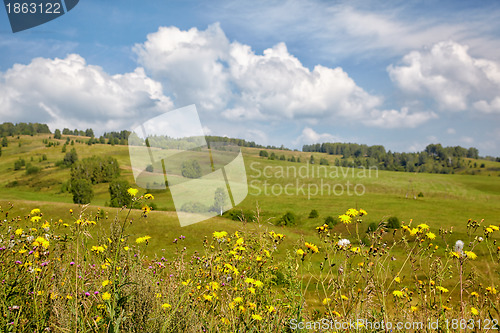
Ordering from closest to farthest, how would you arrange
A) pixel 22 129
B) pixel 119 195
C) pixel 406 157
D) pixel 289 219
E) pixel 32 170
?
pixel 289 219, pixel 119 195, pixel 32 170, pixel 406 157, pixel 22 129

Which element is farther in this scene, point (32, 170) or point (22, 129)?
point (22, 129)

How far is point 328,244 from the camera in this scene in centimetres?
313

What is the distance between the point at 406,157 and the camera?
16050cm

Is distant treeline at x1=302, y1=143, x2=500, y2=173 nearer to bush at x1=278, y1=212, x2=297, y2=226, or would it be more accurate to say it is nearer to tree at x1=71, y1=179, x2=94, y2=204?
bush at x1=278, y1=212, x2=297, y2=226

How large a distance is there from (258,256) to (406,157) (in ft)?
583

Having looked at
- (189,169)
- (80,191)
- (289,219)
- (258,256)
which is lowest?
(289,219)

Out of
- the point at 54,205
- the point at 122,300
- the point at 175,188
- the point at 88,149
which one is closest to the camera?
the point at 122,300

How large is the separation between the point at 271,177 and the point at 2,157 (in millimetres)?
115316

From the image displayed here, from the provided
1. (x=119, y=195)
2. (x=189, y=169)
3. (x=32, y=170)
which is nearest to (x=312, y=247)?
(x=189, y=169)

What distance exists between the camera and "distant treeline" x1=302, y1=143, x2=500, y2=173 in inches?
5586

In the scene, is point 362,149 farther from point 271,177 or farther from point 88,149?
point 88,149

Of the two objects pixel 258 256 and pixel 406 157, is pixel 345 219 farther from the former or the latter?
pixel 406 157

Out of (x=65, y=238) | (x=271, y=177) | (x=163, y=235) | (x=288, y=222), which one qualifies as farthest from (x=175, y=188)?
(x=271, y=177)

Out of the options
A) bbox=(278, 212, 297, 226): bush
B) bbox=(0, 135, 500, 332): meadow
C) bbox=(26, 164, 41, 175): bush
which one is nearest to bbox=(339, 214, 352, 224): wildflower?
bbox=(0, 135, 500, 332): meadow
